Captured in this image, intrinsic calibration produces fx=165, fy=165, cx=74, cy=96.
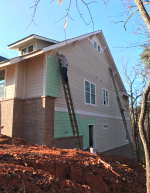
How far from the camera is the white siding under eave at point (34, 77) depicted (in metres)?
9.36

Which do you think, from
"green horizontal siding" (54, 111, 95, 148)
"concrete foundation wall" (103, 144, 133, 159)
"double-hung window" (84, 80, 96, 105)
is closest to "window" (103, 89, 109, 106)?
"double-hung window" (84, 80, 96, 105)

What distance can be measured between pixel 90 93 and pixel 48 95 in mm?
4912

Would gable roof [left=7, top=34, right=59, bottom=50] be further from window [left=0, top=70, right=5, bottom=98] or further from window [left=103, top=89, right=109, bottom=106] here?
→ window [left=103, top=89, right=109, bottom=106]

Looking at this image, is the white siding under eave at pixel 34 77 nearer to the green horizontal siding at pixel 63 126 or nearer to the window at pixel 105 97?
the green horizontal siding at pixel 63 126

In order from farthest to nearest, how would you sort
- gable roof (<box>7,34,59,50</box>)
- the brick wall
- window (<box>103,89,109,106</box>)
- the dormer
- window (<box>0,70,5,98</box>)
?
window (<box>103,89,109,106</box>) → the dormer → gable roof (<box>7,34,59,50</box>) → window (<box>0,70,5,98</box>) → the brick wall

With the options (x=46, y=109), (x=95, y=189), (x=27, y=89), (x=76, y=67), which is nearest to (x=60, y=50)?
(x=76, y=67)

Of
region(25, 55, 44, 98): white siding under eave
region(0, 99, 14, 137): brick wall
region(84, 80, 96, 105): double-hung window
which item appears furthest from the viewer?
region(84, 80, 96, 105): double-hung window

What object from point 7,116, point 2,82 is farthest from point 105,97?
point 7,116

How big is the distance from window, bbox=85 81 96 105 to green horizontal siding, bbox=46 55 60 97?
3.37m

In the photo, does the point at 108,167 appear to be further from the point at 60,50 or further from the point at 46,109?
the point at 60,50

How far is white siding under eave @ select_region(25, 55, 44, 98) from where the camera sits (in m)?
9.36

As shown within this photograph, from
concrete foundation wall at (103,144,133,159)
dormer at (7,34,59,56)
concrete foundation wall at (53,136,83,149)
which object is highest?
dormer at (7,34,59,56)

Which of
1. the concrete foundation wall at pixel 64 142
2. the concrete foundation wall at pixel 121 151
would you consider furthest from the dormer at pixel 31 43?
the concrete foundation wall at pixel 121 151

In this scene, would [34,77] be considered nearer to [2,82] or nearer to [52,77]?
[52,77]
